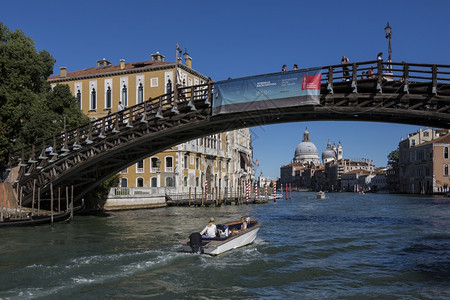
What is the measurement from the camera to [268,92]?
18.0 m

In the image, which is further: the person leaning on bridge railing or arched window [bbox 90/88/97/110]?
arched window [bbox 90/88/97/110]

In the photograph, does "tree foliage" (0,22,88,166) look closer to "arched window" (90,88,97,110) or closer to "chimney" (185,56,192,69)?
"arched window" (90,88,97,110)

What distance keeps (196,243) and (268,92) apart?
7521mm

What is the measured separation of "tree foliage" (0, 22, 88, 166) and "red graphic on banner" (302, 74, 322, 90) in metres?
15.6

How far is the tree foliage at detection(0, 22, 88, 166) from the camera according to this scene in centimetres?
2617

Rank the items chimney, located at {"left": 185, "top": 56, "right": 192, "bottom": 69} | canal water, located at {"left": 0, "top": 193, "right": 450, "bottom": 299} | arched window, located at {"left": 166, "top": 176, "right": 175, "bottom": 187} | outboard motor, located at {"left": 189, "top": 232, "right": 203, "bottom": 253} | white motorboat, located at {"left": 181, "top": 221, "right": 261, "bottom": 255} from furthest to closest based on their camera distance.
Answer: chimney, located at {"left": 185, "top": 56, "right": 192, "bottom": 69}, arched window, located at {"left": 166, "top": 176, "right": 175, "bottom": 187}, white motorboat, located at {"left": 181, "top": 221, "right": 261, "bottom": 255}, outboard motor, located at {"left": 189, "top": 232, "right": 203, "bottom": 253}, canal water, located at {"left": 0, "top": 193, "right": 450, "bottom": 299}

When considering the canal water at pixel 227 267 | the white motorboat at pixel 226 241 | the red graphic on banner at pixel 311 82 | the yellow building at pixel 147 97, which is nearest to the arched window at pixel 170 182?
the yellow building at pixel 147 97

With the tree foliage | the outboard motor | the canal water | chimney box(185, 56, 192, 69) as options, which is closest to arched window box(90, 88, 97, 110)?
chimney box(185, 56, 192, 69)

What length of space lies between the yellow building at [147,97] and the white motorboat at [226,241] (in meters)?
26.1

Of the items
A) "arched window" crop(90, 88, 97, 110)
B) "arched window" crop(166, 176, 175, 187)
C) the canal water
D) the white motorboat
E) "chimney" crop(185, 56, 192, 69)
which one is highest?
"chimney" crop(185, 56, 192, 69)

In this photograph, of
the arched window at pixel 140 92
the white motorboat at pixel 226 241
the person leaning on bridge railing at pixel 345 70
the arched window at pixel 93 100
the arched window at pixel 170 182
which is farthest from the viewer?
the arched window at pixel 93 100

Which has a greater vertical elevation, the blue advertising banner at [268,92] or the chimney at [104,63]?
the chimney at [104,63]

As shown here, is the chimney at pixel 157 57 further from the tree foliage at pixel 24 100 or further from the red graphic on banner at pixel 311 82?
the red graphic on banner at pixel 311 82

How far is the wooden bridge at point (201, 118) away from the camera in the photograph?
15.1 metres
